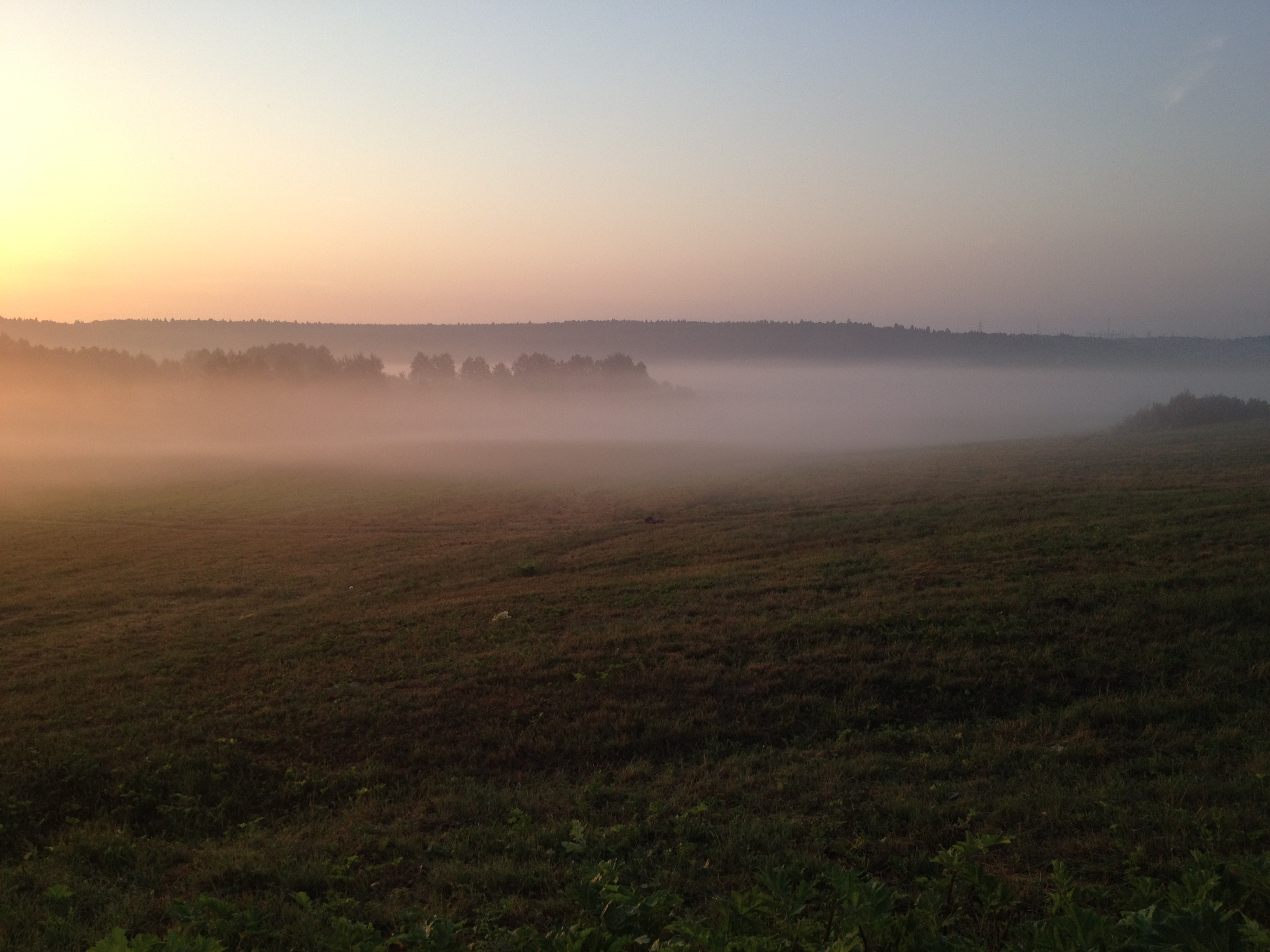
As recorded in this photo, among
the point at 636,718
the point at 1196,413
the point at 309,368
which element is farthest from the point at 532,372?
the point at 636,718

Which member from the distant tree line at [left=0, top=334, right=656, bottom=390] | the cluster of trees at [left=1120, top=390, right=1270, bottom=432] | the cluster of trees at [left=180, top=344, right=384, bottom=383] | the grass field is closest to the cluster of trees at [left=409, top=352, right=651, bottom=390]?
the distant tree line at [left=0, top=334, right=656, bottom=390]

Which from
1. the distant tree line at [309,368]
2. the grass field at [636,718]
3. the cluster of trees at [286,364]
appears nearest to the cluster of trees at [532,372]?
the distant tree line at [309,368]

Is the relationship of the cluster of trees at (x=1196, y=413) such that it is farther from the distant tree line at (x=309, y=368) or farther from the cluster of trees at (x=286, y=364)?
the cluster of trees at (x=286, y=364)

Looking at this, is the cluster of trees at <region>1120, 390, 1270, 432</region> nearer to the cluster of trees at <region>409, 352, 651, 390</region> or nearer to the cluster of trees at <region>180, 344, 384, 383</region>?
the cluster of trees at <region>409, 352, 651, 390</region>

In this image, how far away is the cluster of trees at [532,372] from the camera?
447 feet

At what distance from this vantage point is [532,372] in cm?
13950

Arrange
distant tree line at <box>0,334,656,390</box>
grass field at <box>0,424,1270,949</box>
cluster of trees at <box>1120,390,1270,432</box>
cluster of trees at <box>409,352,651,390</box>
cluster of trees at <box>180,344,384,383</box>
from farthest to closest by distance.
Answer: cluster of trees at <box>409,352,651,390</box> < cluster of trees at <box>180,344,384,383</box> < distant tree line at <box>0,334,656,390</box> < cluster of trees at <box>1120,390,1270,432</box> < grass field at <box>0,424,1270,949</box>

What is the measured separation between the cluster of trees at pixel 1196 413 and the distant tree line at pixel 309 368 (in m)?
92.4

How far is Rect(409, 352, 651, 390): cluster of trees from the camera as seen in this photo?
136250 millimetres

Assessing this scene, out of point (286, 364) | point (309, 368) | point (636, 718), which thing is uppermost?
point (286, 364)

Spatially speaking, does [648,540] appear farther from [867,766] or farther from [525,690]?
[867,766]

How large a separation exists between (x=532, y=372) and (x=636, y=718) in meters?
131

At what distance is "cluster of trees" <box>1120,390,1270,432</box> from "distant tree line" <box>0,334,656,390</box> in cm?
9239

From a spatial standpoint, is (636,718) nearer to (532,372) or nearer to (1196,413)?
(1196,413)
